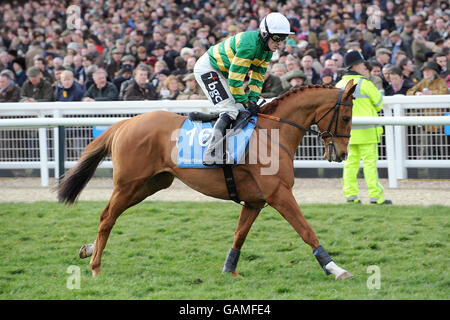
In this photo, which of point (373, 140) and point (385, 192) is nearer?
point (373, 140)

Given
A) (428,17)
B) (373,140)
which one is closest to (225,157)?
(373,140)

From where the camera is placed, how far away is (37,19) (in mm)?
19750

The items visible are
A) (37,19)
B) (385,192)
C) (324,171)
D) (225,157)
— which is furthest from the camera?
(37,19)

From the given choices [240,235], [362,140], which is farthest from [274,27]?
[362,140]

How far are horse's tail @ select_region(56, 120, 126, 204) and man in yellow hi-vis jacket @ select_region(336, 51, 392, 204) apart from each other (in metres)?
2.95

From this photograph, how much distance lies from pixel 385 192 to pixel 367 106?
1.18 metres

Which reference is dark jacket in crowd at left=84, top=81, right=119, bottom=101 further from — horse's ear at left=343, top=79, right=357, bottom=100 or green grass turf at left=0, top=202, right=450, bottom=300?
horse's ear at left=343, top=79, right=357, bottom=100

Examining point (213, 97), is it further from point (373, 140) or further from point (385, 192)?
point (385, 192)

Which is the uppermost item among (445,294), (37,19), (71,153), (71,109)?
(37,19)

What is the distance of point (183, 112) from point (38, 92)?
3.18m

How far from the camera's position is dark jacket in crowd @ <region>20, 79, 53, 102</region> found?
35.3 ft

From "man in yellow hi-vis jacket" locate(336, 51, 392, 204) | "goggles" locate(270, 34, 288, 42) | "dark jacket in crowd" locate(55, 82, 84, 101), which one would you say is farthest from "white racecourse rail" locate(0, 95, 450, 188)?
"goggles" locate(270, 34, 288, 42)

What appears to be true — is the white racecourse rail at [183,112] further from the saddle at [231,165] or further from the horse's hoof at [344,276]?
the horse's hoof at [344,276]

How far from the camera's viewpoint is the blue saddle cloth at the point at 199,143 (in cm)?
509
